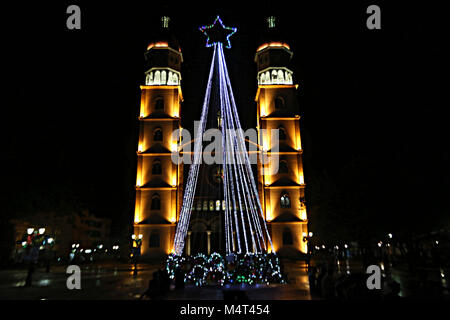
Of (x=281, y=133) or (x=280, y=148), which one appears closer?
(x=280, y=148)

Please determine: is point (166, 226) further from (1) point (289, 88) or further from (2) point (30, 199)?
(1) point (289, 88)

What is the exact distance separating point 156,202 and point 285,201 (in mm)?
12856

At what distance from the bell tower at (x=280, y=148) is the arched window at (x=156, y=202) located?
10361 mm

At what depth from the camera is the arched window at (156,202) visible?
3372 cm

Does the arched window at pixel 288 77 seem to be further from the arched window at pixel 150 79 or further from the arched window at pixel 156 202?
the arched window at pixel 156 202

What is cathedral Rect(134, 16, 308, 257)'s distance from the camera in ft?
108

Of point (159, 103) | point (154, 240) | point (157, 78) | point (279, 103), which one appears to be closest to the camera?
point (154, 240)

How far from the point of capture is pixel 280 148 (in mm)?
35500

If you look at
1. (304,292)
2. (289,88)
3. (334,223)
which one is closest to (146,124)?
(289,88)

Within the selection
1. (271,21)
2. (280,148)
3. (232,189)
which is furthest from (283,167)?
(271,21)

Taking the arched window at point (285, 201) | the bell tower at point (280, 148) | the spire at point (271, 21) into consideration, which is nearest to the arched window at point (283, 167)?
the bell tower at point (280, 148)

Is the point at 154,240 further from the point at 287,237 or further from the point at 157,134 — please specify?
the point at 287,237

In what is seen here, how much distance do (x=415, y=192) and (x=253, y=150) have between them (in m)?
18.3

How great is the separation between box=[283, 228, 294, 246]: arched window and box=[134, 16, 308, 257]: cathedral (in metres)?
0.09
